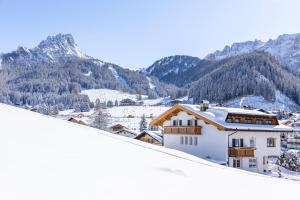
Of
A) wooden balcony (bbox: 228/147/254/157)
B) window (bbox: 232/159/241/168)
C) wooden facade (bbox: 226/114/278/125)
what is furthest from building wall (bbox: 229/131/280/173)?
wooden facade (bbox: 226/114/278/125)

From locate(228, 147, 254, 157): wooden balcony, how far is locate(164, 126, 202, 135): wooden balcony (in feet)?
13.7

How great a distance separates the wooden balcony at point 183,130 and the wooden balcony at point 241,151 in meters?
4.18

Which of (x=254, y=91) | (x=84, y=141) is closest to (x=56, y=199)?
(x=84, y=141)

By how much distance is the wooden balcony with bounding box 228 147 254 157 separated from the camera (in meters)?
36.4

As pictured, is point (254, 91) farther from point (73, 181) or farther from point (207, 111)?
point (73, 181)

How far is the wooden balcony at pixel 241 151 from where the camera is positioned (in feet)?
119

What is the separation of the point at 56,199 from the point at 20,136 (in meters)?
1.89

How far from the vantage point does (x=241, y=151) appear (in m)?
36.7

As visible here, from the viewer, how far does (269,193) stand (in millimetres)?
5441

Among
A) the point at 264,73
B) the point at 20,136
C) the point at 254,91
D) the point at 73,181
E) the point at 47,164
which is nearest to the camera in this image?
the point at 73,181

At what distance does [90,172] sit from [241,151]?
3400 cm

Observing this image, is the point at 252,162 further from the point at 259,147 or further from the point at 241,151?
the point at 241,151

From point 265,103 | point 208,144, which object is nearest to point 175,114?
point 208,144

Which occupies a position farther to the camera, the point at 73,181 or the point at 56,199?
the point at 73,181
